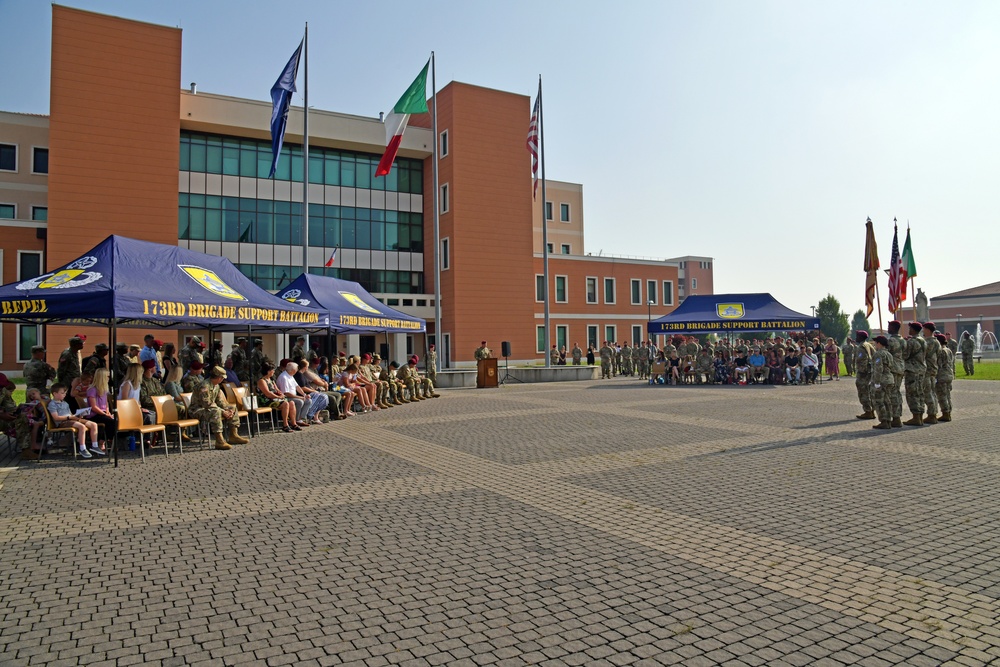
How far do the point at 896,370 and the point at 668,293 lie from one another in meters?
48.6

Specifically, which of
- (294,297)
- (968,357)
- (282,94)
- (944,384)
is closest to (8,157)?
(282,94)

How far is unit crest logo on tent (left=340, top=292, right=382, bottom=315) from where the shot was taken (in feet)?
64.4

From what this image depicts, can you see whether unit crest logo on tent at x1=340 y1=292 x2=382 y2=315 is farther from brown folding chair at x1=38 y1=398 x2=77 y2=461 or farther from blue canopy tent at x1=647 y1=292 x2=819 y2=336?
blue canopy tent at x1=647 y1=292 x2=819 y2=336

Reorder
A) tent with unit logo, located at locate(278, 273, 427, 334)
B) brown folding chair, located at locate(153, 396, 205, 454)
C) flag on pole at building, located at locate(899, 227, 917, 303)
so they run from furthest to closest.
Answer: flag on pole at building, located at locate(899, 227, 917, 303) → tent with unit logo, located at locate(278, 273, 427, 334) → brown folding chair, located at locate(153, 396, 205, 454)

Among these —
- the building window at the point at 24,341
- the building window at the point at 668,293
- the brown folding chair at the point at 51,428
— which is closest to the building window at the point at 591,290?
the building window at the point at 668,293

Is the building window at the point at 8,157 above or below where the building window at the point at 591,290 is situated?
above

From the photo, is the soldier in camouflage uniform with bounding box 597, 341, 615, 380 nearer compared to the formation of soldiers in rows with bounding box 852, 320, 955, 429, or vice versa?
the formation of soldiers in rows with bounding box 852, 320, 955, 429

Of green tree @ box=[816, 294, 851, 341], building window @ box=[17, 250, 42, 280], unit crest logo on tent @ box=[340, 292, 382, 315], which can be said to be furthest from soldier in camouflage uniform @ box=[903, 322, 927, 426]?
green tree @ box=[816, 294, 851, 341]

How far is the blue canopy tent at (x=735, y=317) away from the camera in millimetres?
27094

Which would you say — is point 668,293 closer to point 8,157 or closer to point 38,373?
point 8,157

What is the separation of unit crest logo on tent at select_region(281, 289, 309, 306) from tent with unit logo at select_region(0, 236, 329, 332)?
9.15 feet

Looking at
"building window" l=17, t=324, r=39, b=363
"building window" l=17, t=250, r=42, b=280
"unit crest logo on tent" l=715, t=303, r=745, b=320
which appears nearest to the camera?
"unit crest logo on tent" l=715, t=303, r=745, b=320

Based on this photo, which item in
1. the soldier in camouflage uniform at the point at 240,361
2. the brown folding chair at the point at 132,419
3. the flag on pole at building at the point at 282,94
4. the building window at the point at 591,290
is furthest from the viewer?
the building window at the point at 591,290

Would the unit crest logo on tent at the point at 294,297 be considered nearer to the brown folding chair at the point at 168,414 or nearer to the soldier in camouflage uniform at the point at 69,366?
the soldier in camouflage uniform at the point at 69,366
